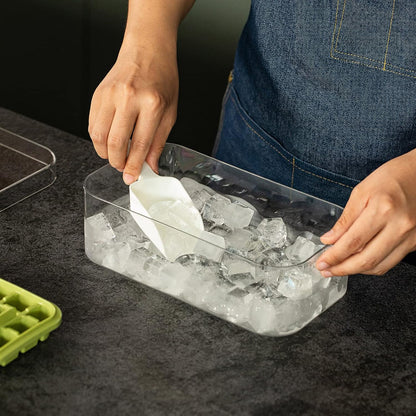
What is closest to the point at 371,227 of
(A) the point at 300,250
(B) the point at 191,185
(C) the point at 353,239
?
(C) the point at 353,239

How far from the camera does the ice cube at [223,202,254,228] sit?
45.9 inches

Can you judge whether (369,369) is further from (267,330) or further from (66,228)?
(66,228)

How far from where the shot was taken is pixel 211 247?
100cm

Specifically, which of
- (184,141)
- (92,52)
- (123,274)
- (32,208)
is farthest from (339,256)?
(92,52)

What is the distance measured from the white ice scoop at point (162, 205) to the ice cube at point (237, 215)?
0.05 metres

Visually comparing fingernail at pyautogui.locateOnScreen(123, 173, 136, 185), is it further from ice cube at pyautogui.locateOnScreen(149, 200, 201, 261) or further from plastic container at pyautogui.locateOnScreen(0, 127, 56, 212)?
plastic container at pyautogui.locateOnScreen(0, 127, 56, 212)

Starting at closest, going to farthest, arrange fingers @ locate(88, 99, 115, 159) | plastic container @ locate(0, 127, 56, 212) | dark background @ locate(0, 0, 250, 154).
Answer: fingers @ locate(88, 99, 115, 159) < plastic container @ locate(0, 127, 56, 212) < dark background @ locate(0, 0, 250, 154)

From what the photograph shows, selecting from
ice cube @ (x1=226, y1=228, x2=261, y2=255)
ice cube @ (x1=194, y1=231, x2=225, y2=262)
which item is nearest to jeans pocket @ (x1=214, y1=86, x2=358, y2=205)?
ice cube @ (x1=226, y1=228, x2=261, y2=255)

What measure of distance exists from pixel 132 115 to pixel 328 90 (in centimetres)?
38

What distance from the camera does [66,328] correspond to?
3.30 ft

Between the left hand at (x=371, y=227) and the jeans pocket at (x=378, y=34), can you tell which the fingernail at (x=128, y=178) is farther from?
the jeans pocket at (x=378, y=34)

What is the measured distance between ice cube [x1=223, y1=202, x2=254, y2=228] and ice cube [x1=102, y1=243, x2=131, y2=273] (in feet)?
0.56

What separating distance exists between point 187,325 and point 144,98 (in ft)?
1.35

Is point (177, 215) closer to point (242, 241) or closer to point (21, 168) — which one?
point (242, 241)
